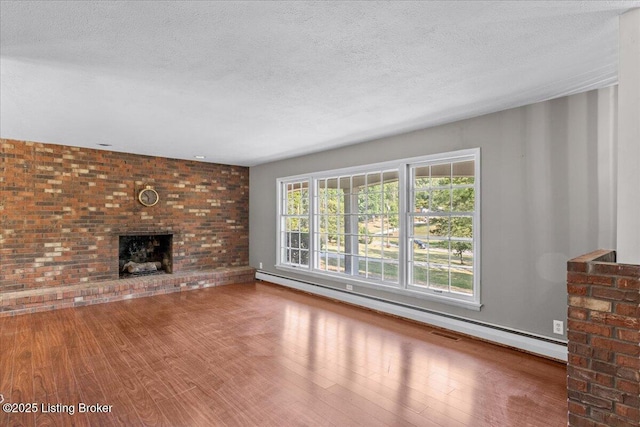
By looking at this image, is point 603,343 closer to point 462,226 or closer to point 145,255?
point 462,226

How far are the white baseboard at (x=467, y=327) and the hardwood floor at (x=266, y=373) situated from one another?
0.13 metres

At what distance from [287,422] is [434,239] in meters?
2.87

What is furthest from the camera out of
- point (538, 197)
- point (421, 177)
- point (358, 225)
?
point (358, 225)

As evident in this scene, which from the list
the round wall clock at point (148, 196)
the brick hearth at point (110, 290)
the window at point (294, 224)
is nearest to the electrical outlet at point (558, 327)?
the window at point (294, 224)

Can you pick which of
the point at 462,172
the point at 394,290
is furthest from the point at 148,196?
the point at 462,172

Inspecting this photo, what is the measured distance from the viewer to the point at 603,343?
1805 millimetres

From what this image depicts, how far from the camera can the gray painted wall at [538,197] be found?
309 cm

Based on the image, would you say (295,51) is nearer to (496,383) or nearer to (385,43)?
(385,43)

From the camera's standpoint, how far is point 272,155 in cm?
640

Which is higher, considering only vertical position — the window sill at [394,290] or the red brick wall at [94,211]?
the red brick wall at [94,211]

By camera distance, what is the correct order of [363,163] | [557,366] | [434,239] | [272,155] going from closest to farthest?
[557,366] < [434,239] < [363,163] < [272,155]

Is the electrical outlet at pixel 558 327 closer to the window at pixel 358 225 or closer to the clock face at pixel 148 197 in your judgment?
the window at pixel 358 225

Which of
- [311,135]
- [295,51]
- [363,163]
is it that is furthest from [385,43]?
[363,163]

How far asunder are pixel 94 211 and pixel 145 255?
1.38 meters
